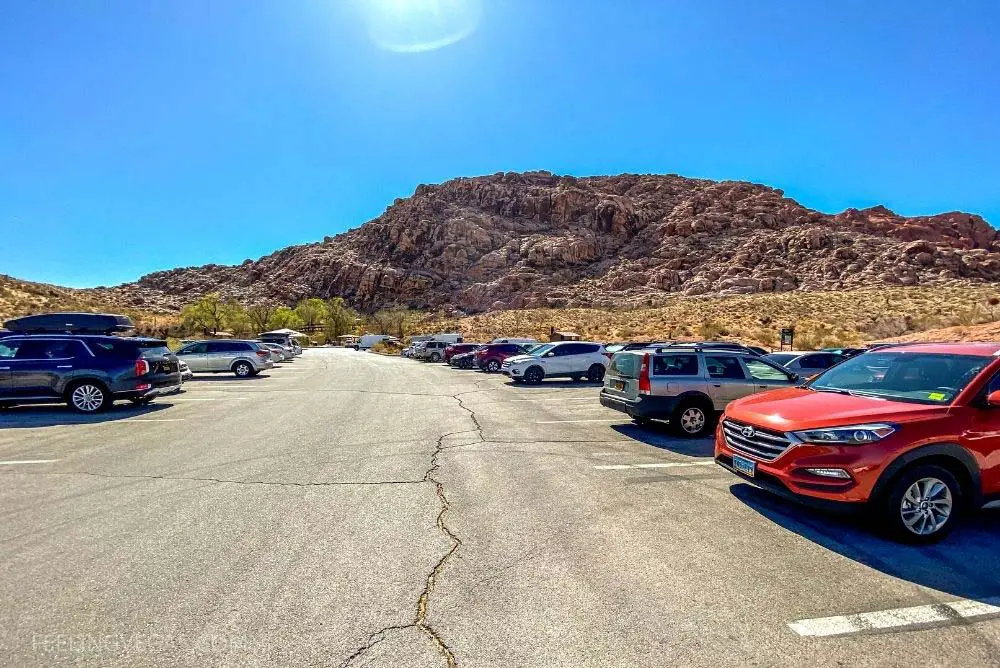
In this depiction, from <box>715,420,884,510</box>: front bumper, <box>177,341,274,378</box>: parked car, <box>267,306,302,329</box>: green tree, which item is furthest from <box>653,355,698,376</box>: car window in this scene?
<box>267,306,302,329</box>: green tree

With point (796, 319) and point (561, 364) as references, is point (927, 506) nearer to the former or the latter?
point (561, 364)

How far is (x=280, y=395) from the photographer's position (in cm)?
1482

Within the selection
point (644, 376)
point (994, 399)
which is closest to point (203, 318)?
point (644, 376)

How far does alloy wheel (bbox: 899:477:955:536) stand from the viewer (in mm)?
4363

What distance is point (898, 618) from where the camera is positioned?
10.5ft

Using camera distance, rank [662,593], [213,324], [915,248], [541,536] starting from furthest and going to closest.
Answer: [915,248]
[213,324]
[541,536]
[662,593]

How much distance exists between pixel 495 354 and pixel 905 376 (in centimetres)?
2048

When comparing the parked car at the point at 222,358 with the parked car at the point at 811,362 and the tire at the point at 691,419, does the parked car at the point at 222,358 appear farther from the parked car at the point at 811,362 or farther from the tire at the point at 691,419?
the parked car at the point at 811,362

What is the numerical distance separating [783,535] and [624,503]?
141 centimetres

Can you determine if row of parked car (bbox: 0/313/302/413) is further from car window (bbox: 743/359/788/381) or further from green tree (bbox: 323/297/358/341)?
green tree (bbox: 323/297/358/341)

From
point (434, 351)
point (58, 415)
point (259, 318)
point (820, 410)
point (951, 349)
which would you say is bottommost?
point (58, 415)

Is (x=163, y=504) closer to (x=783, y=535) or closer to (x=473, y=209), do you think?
(x=783, y=535)

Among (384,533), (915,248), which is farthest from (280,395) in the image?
(915,248)

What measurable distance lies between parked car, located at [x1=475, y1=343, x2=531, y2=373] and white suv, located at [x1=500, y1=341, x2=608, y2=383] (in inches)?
223
